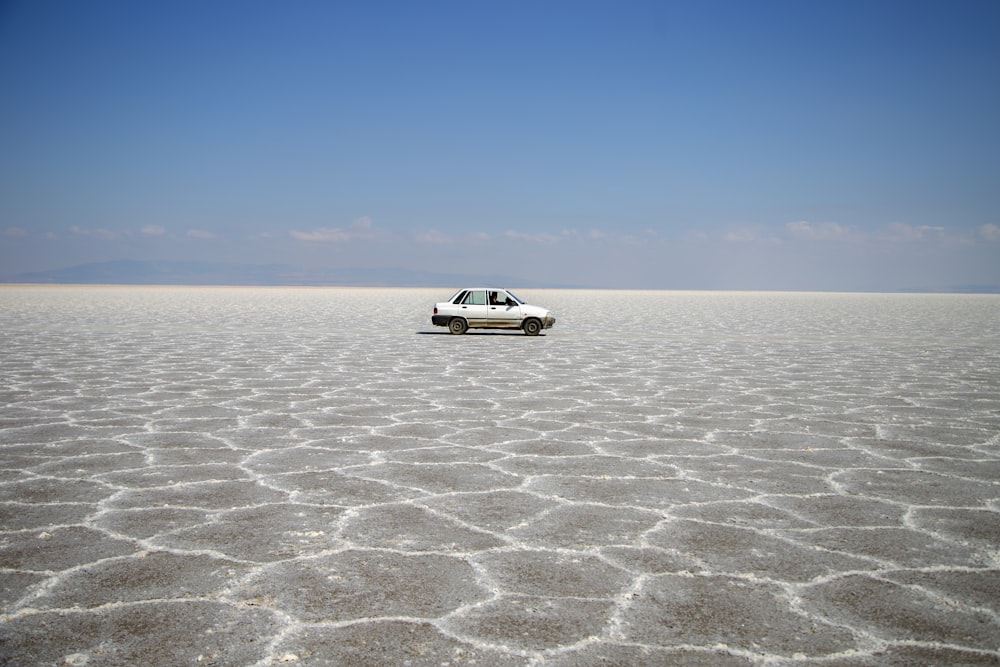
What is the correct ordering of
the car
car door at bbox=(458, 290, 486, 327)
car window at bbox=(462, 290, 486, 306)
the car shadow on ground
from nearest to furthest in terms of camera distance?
1. the car
2. car door at bbox=(458, 290, 486, 327)
3. car window at bbox=(462, 290, 486, 306)
4. the car shadow on ground

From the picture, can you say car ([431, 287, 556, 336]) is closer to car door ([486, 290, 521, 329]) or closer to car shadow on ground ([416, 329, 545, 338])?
car door ([486, 290, 521, 329])

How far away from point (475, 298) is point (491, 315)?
874 mm

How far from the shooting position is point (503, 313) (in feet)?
71.5

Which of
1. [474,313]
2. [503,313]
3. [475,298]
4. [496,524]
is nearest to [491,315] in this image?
[503,313]

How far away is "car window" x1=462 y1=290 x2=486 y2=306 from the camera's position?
2225 cm

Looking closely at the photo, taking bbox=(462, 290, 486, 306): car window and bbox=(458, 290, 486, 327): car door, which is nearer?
bbox=(458, 290, 486, 327): car door

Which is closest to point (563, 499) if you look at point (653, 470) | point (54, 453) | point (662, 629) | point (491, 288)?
point (653, 470)

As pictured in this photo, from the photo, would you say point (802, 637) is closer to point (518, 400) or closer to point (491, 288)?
point (518, 400)

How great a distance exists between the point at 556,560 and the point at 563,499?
1.23 m

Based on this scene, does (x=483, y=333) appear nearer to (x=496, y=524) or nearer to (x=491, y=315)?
(x=491, y=315)

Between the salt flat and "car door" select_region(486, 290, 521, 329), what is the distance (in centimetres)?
1064

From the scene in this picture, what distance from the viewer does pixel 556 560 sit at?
177 inches

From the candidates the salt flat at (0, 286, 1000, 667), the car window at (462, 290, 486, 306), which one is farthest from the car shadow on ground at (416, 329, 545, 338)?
the salt flat at (0, 286, 1000, 667)

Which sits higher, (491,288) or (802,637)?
(491,288)
